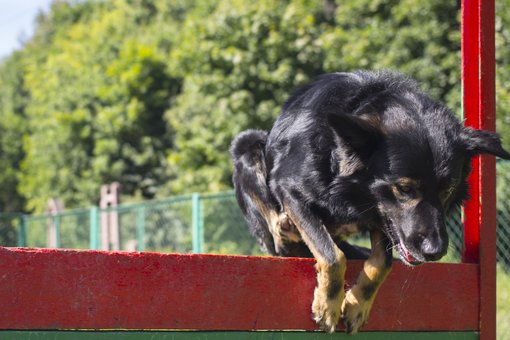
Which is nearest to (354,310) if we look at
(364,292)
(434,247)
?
(364,292)

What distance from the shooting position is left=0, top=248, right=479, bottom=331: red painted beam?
2.64 meters

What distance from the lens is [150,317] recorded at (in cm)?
285

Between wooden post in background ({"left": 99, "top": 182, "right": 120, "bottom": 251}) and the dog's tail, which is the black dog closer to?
the dog's tail

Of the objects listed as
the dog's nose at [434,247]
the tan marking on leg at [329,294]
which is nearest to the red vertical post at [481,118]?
the dog's nose at [434,247]

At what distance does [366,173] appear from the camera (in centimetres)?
342

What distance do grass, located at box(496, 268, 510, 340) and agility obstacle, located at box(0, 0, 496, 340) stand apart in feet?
11.7

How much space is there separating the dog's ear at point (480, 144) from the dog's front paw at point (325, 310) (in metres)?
0.95

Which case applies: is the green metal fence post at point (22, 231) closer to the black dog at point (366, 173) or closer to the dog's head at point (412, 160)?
the black dog at point (366, 173)

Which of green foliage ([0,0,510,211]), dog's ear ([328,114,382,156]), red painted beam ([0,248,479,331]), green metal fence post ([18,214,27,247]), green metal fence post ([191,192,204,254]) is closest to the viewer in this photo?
red painted beam ([0,248,479,331])

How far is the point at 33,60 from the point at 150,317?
33271 mm

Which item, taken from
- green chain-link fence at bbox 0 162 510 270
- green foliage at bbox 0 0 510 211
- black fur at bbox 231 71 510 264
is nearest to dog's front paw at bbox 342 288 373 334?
black fur at bbox 231 71 510 264

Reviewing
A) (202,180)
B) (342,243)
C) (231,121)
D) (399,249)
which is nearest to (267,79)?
(231,121)

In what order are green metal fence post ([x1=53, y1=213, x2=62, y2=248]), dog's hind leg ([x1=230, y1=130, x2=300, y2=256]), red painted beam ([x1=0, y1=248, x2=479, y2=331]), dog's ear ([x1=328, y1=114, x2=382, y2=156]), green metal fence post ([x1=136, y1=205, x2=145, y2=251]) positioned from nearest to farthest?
1. red painted beam ([x1=0, y1=248, x2=479, y2=331])
2. dog's ear ([x1=328, y1=114, x2=382, y2=156])
3. dog's hind leg ([x1=230, y1=130, x2=300, y2=256])
4. green metal fence post ([x1=136, y1=205, x2=145, y2=251])
5. green metal fence post ([x1=53, y1=213, x2=62, y2=248])

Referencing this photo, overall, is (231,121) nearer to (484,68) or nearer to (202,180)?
(202,180)
